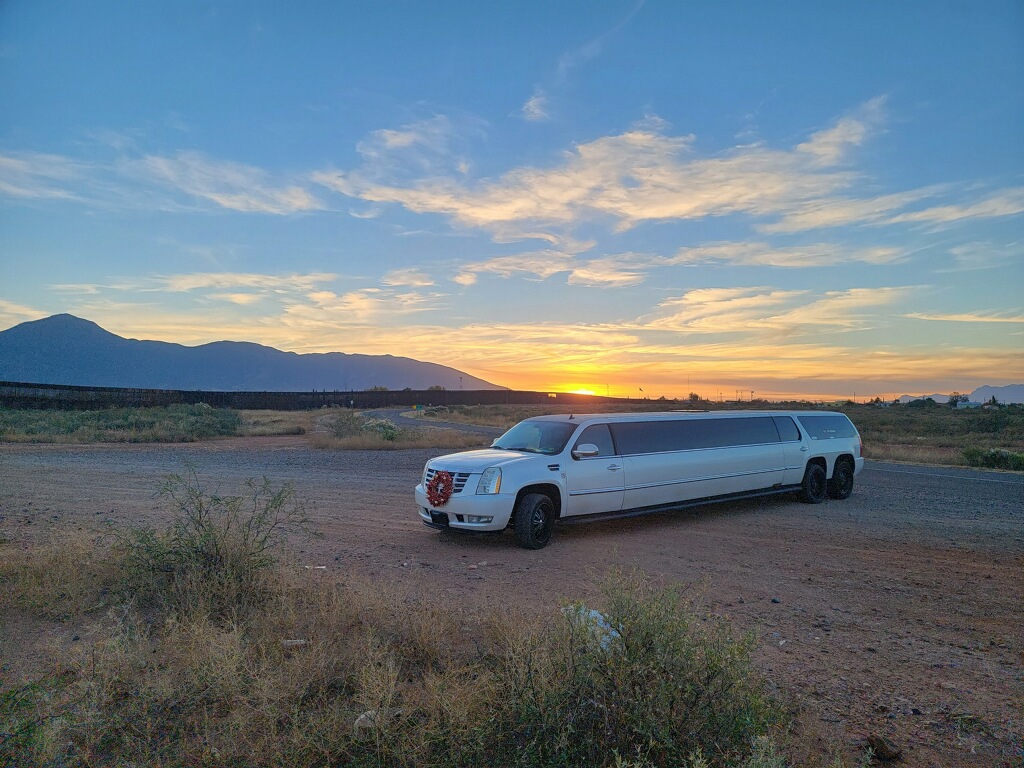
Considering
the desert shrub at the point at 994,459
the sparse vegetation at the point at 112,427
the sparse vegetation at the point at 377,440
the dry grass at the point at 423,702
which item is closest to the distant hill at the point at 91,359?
the sparse vegetation at the point at 112,427

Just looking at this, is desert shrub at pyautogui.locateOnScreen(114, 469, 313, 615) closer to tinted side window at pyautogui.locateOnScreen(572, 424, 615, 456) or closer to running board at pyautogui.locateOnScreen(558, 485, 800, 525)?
running board at pyautogui.locateOnScreen(558, 485, 800, 525)

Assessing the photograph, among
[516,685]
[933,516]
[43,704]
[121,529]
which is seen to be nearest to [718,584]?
[516,685]

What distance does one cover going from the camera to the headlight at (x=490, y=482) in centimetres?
895

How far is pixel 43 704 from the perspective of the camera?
13.9ft

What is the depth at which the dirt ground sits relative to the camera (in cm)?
461

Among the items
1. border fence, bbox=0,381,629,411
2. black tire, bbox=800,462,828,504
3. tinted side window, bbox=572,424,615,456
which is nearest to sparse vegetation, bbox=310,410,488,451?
black tire, bbox=800,462,828,504

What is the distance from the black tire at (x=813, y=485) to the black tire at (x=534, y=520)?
625 cm

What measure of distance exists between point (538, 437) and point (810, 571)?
4.11m

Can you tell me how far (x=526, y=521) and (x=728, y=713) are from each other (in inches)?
212

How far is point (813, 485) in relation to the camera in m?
13.2

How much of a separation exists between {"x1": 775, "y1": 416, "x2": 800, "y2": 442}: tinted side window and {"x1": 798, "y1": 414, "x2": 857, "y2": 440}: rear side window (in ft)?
1.04

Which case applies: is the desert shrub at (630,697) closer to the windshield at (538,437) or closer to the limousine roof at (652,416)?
the windshield at (538,437)

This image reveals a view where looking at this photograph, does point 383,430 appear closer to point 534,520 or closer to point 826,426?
point 826,426

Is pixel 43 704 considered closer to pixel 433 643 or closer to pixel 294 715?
pixel 294 715
